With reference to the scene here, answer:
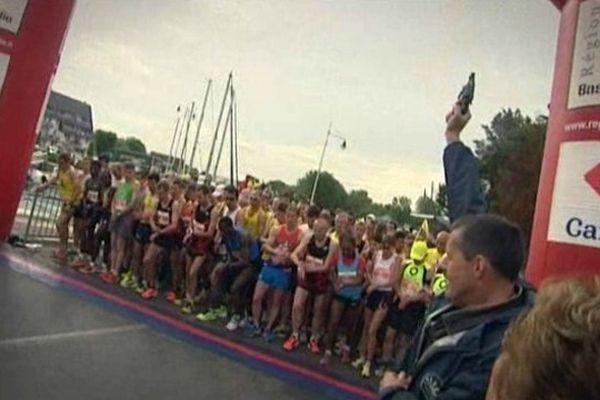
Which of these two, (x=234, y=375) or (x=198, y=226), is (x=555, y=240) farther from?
(x=198, y=226)

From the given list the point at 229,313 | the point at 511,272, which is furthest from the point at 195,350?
the point at 511,272

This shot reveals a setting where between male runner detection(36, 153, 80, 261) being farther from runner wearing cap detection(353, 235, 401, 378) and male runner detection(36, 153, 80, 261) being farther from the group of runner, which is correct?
runner wearing cap detection(353, 235, 401, 378)

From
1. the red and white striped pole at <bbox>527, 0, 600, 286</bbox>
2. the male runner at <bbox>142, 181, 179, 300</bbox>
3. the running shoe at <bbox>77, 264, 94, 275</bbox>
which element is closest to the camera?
the red and white striped pole at <bbox>527, 0, 600, 286</bbox>

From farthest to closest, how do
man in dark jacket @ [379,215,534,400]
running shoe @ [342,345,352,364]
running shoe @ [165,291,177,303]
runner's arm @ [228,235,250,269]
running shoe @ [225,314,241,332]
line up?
1. running shoe @ [165,291,177,303]
2. runner's arm @ [228,235,250,269]
3. running shoe @ [225,314,241,332]
4. running shoe @ [342,345,352,364]
5. man in dark jacket @ [379,215,534,400]

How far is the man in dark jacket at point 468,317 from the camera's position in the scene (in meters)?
1.57

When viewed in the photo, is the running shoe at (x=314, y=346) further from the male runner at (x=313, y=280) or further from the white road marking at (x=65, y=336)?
the white road marking at (x=65, y=336)

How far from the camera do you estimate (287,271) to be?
710 cm

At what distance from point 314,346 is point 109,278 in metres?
3.15

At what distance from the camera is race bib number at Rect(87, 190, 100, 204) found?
8.95 meters

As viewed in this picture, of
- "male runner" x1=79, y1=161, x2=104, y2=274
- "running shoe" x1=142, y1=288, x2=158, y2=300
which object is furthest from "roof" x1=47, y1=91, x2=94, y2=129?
"running shoe" x1=142, y1=288, x2=158, y2=300

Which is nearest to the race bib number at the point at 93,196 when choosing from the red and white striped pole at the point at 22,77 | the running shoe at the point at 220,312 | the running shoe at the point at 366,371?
the red and white striped pole at the point at 22,77

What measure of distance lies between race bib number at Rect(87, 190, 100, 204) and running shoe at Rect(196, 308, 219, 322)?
109 inches

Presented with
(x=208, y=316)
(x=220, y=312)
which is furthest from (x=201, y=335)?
(x=220, y=312)

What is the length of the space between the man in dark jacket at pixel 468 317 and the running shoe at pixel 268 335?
16.2 feet
